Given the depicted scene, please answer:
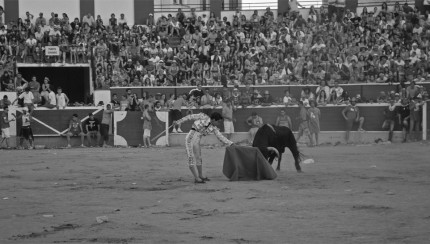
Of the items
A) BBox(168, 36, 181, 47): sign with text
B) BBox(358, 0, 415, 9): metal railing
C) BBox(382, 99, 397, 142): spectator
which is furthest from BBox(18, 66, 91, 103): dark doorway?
BBox(382, 99, 397, 142): spectator

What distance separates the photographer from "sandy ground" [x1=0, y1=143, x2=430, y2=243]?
10.9 m

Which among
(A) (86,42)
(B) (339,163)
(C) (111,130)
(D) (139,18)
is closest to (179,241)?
(B) (339,163)

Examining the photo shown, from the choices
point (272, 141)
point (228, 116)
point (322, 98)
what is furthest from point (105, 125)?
point (272, 141)

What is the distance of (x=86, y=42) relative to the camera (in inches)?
1257

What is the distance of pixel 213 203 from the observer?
1386 centimetres

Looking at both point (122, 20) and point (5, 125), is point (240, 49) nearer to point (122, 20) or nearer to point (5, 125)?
point (122, 20)

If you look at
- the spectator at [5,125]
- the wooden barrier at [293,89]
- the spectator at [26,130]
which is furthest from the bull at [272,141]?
the spectator at [5,125]

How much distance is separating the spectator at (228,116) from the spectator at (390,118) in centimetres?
496

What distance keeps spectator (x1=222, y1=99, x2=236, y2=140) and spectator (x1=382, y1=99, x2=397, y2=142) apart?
4956 mm

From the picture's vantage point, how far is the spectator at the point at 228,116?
94.8 ft

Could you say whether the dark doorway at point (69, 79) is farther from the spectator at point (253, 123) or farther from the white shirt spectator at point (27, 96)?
the spectator at point (253, 123)

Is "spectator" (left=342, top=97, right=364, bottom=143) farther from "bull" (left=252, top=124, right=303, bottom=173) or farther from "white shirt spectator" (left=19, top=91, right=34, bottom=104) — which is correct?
"bull" (left=252, top=124, right=303, bottom=173)

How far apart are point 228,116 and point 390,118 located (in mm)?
5258

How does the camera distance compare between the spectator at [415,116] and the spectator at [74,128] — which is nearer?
the spectator at [415,116]
